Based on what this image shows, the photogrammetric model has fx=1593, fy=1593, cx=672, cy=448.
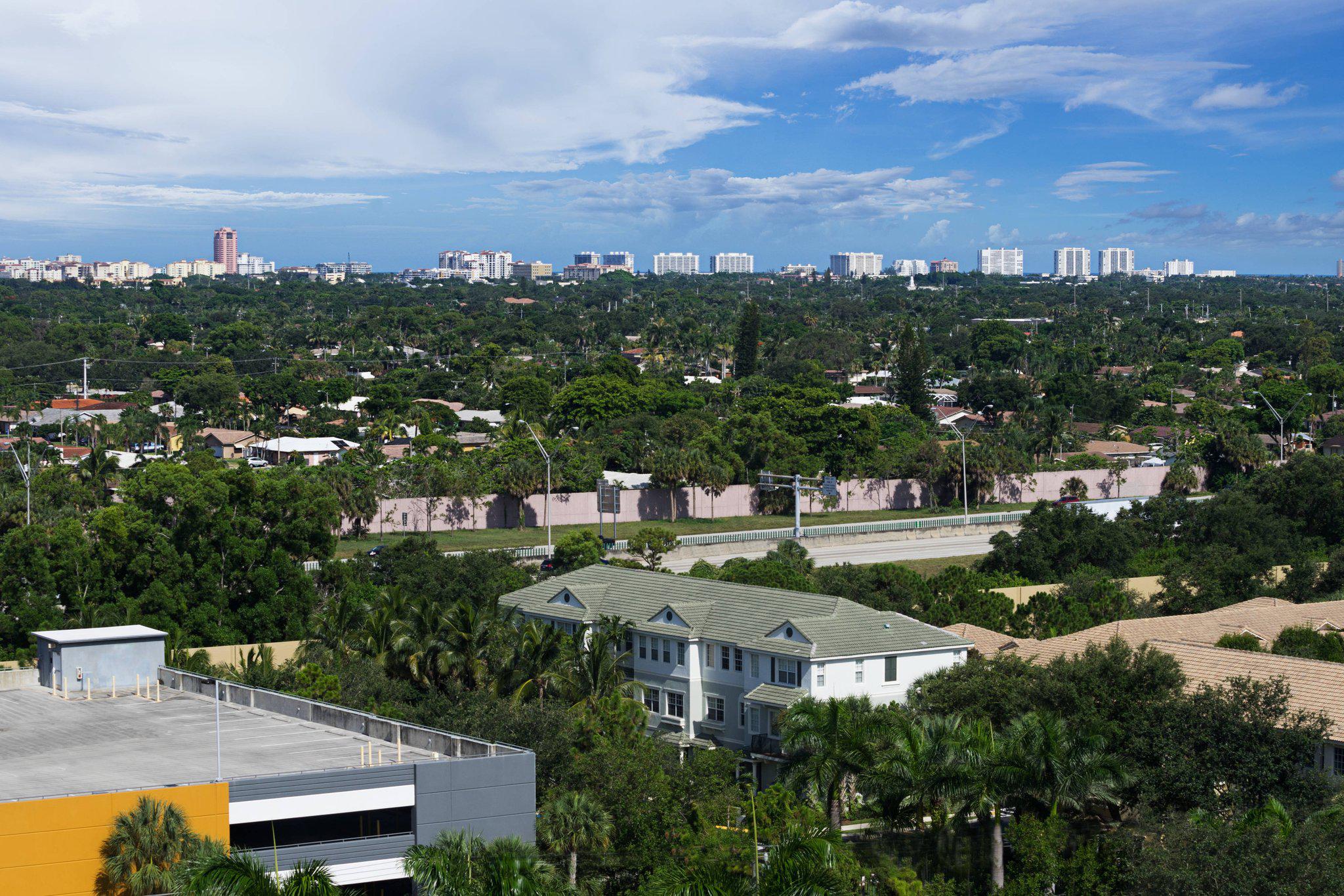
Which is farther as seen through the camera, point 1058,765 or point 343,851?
point 1058,765

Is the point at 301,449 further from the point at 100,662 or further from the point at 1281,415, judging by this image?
the point at 1281,415

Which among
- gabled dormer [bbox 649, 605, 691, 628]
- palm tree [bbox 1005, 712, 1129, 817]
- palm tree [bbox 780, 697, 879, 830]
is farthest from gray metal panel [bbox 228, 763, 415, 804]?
gabled dormer [bbox 649, 605, 691, 628]

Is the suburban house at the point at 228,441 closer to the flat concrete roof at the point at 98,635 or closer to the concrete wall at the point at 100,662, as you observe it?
the flat concrete roof at the point at 98,635

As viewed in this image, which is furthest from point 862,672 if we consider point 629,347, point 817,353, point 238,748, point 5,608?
point 629,347

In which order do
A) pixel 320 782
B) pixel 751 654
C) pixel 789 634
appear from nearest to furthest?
pixel 320 782 < pixel 789 634 < pixel 751 654

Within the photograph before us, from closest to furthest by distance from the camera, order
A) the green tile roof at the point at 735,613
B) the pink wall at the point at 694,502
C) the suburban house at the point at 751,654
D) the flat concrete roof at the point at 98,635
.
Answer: the flat concrete roof at the point at 98,635, the suburban house at the point at 751,654, the green tile roof at the point at 735,613, the pink wall at the point at 694,502

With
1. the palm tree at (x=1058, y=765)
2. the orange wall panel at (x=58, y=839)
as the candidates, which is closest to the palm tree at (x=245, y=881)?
the orange wall panel at (x=58, y=839)

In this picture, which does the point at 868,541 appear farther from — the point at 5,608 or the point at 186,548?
the point at 5,608

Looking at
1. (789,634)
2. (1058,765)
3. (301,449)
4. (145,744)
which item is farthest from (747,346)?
(145,744)
